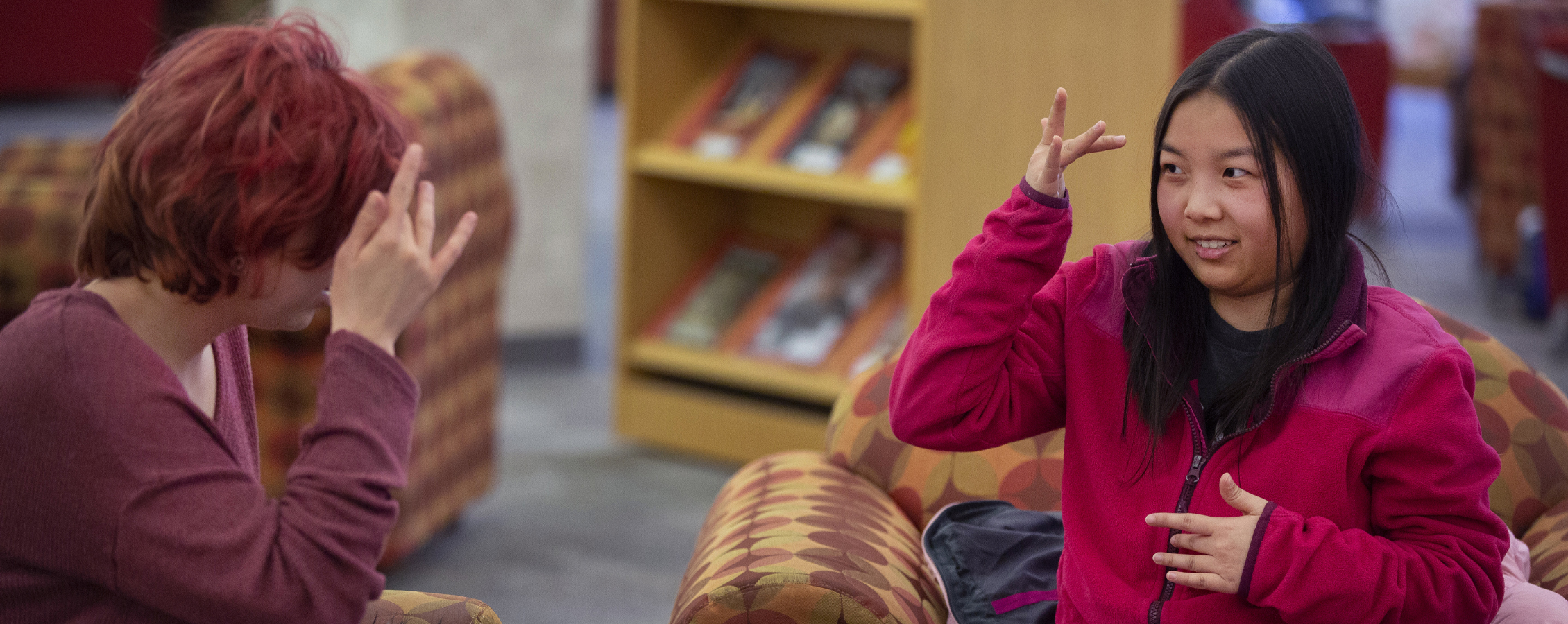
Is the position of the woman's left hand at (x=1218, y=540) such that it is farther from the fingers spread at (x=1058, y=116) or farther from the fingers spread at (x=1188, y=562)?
the fingers spread at (x=1058, y=116)

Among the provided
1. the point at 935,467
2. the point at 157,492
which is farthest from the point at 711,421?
the point at 157,492

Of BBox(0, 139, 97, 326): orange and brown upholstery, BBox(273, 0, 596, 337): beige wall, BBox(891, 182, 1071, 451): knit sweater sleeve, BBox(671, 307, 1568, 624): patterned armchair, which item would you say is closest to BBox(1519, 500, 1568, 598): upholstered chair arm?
BBox(671, 307, 1568, 624): patterned armchair

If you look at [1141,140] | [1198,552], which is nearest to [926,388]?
[1198,552]

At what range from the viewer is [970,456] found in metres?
1.86

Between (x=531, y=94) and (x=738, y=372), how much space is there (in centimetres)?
117

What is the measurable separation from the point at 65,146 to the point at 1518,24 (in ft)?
15.1

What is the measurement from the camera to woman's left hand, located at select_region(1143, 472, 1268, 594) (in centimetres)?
127

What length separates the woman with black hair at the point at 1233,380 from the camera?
4.14ft

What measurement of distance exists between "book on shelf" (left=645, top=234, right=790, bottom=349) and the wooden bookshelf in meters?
0.03

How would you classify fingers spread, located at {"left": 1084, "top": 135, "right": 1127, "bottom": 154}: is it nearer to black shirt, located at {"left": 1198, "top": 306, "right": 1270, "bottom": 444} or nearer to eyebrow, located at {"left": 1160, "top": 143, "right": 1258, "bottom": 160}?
eyebrow, located at {"left": 1160, "top": 143, "right": 1258, "bottom": 160}

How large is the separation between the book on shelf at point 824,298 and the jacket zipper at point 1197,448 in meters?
2.07

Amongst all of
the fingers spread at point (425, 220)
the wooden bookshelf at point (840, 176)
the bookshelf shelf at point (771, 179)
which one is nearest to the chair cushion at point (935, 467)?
the fingers spread at point (425, 220)

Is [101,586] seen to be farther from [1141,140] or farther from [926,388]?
[1141,140]

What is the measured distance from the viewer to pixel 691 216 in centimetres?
369
